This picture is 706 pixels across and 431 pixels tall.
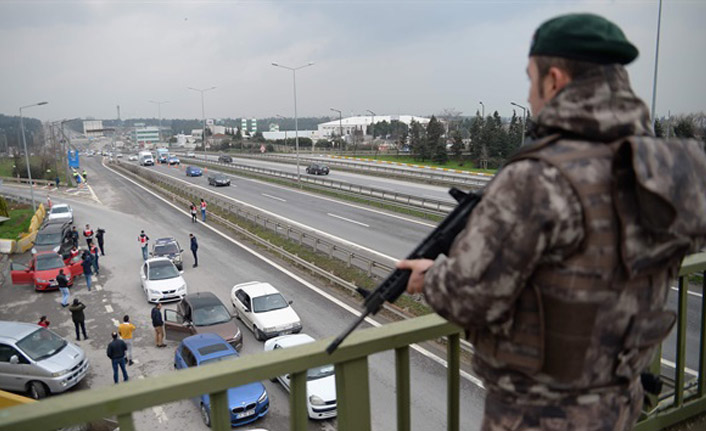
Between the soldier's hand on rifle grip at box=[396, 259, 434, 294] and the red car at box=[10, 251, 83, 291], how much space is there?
23488 millimetres

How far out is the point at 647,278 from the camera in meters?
1.73

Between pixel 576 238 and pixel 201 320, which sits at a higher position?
pixel 576 238

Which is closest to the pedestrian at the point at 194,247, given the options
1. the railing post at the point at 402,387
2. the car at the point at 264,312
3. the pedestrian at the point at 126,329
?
the car at the point at 264,312

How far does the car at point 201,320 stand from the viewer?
1483cm

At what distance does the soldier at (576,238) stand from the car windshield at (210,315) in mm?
14388

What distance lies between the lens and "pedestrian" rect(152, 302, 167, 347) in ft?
48.9

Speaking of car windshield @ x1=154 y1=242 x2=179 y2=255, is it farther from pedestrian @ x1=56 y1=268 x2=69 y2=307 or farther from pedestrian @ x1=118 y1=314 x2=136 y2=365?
Answer: pedestrian @ x1=118 y1=314 x2=136 y2=365

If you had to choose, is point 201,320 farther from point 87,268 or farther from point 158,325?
point 87,268

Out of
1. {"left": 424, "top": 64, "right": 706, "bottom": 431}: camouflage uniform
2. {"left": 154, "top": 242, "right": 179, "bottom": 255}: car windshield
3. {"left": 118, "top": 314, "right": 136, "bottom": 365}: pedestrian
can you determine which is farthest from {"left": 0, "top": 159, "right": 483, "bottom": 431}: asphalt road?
{"left": 424, "top": 64, "right": 706, "bottom": 431}: camouflage uniform

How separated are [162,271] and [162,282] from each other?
0.79m

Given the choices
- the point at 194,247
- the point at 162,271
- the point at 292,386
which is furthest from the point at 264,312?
the point at 292,386

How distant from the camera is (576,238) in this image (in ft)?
5.16

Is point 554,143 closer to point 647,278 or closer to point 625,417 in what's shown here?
point 647,278

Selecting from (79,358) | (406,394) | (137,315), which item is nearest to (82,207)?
(137,315)
